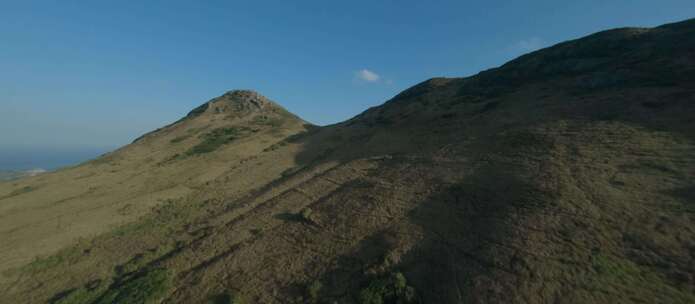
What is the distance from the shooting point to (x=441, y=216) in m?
15.4

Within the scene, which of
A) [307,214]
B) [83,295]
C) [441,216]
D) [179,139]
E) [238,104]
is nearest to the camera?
[83,295]

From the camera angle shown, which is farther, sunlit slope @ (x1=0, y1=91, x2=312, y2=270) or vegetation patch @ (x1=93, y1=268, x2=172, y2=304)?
sunlit slope @ (x1=0, y1=91, x2=312, y2=270)

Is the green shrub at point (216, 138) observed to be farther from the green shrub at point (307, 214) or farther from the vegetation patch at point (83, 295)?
the green shrub at point (307, 214)

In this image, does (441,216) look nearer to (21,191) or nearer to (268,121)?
(21,191)

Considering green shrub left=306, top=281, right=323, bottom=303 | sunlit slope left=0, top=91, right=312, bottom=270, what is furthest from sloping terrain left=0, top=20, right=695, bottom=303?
sunlit slope left=0, top=91, right=312, bottom=270

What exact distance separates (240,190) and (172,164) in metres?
22.7

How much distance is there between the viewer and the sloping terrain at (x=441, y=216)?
10781 mm

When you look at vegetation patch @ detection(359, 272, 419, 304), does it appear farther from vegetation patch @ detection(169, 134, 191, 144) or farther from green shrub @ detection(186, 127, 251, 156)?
vegetation patch @ detection(169, 134, 191, 144)

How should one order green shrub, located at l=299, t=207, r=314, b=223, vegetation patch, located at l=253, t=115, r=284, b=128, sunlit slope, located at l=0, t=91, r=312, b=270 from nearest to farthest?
green shrub, located at l=299, t=207, r=314, b=223, sunlit slope, located at l=0, t=91, r=312, b=270, vegetation patch, located at l=253, t=115, r=284, b=128

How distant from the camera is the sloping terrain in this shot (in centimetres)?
1078

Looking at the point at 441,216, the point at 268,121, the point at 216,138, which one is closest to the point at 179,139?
the point at 216,138

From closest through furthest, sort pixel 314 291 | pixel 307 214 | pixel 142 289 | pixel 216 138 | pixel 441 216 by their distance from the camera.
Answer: pixel 314 291 < pixel 142 289 < pixel 441 216 < pixel 307 214 < pixel 216 138

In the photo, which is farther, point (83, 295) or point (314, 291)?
point (83, 295)

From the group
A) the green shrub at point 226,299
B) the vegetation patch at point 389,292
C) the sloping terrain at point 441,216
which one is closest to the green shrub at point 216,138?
the sloping terrain at point 441,216
